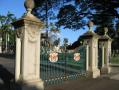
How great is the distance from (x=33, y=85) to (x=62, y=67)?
3.30 metres

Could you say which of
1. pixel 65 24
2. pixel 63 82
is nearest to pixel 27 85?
pixel 63 82

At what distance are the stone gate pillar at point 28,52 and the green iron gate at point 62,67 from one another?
1022 millimetres

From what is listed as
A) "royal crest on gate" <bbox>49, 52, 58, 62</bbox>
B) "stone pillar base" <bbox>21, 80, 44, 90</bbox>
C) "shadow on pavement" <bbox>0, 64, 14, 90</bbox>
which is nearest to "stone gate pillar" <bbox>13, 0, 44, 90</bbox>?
"stone pillar base" <bbox>21, 80, 44, 90</bbox>

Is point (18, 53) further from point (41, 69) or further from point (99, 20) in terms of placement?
point (99, 20)

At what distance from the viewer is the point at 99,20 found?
3638 centimetres

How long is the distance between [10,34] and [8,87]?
6989 centimetres

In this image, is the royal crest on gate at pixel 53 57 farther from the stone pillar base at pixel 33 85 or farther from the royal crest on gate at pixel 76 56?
the royal crest on gate at pixel 76 56

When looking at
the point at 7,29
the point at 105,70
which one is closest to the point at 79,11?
the point at 105,70

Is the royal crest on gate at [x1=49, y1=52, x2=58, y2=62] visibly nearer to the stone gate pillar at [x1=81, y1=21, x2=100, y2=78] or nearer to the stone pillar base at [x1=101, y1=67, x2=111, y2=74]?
the stone gate pillar at [x1=81, y1=21, x2=100, y2=78]

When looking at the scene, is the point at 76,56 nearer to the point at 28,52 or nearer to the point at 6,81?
the point at 6,81

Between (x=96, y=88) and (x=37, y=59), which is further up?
(x=37, y=59)

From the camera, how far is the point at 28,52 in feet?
35.3

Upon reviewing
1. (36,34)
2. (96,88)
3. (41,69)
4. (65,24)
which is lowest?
(96,88)

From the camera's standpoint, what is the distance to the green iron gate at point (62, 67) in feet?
40.4
